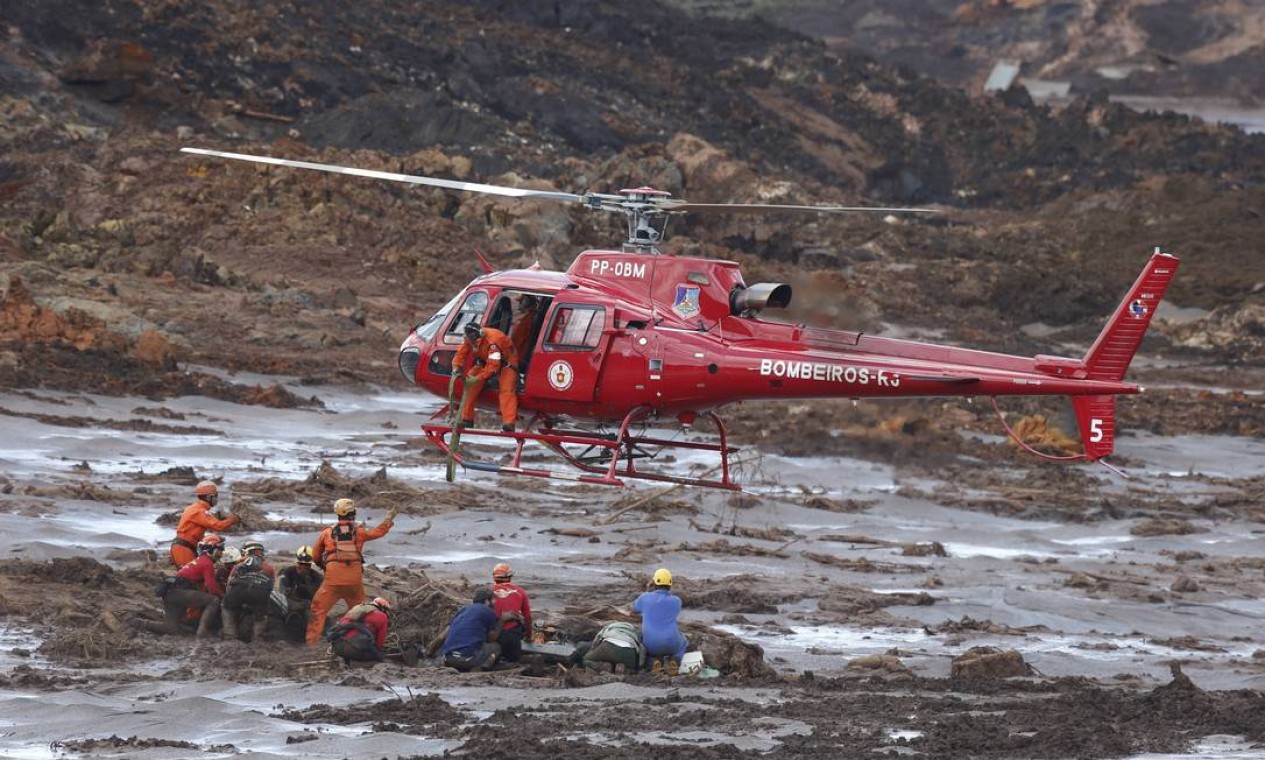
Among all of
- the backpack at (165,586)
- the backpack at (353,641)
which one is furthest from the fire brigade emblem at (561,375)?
the backpack at (165,586)

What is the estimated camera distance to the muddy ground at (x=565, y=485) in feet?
44.4

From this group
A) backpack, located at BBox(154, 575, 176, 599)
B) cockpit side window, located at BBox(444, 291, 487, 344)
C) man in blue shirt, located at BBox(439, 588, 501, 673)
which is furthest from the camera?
cockpit side window, located at BBox(444, 291, 487, 344)

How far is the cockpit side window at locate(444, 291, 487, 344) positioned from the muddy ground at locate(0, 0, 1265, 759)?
2.19 metres

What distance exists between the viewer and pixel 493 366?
16.3 meters

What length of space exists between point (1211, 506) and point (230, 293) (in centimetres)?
1775

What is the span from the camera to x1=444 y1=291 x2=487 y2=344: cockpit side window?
16.6 m

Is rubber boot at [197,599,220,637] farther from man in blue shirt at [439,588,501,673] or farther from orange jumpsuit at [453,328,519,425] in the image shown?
orange jumpsuit at [453,328,519,425]

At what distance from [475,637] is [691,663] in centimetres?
165

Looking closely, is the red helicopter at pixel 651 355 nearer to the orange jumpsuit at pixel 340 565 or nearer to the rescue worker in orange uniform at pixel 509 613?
the rescue worker in orange uniform at pixel 509 613

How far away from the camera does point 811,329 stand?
624 inches

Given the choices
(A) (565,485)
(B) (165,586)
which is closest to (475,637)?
(B) (165,586)

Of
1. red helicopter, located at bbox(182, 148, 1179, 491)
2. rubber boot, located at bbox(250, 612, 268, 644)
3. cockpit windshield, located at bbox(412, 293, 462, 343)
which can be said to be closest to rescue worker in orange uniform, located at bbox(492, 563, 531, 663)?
red helicopter, located at bbox(182, 148, 1179, 491)

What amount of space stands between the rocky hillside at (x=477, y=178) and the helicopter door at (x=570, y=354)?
1.82 meters

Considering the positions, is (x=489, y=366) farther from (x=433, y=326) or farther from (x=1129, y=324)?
(x=1129, y=324)
